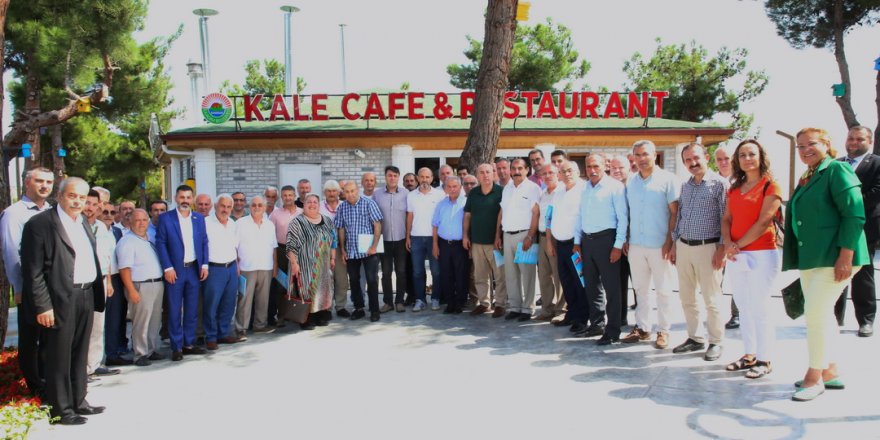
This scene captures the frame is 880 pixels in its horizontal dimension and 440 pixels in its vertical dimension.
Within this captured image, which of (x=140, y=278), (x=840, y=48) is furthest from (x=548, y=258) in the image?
(x=840, y=48)

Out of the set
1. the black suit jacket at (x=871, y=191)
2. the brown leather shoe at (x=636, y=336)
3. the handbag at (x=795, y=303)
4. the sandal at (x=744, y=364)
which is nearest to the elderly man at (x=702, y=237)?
the sandal at (x=744, y=364)

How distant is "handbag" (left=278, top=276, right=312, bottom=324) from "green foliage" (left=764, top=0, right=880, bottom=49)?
18733 mm

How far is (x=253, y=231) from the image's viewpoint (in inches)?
242

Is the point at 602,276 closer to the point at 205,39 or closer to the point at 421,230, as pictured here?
the point at 421,230

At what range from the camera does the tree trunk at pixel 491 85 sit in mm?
8633

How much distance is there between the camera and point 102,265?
4.67 m

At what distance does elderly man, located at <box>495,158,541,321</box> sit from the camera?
6.52m

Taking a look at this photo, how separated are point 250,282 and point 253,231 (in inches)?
20.9

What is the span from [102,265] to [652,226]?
4.52 m

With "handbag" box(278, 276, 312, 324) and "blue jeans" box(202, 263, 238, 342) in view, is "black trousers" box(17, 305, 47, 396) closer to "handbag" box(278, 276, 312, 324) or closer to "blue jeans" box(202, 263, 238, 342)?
"blue jeans" box(202, 263, 238, 342)

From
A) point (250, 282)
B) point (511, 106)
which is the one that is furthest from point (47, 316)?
point (511, 106)

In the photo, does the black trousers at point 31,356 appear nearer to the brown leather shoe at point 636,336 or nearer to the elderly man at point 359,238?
the elderly man at point 359,238

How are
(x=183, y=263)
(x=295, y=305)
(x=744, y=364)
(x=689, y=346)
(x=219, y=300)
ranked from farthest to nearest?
(x=295, y=305) → (x=219, y=300) → (x=183, y=263) → (x=689, y=346) → (x=744, y=364)

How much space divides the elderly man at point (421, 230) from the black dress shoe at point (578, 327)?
1.93 metres
